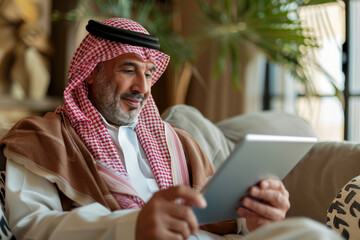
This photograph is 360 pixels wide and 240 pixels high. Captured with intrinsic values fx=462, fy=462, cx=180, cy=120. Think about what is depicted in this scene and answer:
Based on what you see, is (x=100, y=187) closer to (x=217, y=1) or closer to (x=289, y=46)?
(x=289, y=46)

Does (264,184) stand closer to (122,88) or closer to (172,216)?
(172,216)

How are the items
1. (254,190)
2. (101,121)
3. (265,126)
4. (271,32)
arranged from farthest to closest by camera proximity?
(271,32) < (265,126) < (101,121) < (254,190)

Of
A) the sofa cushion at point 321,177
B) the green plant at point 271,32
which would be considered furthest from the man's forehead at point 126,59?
the green plant at point 271,32

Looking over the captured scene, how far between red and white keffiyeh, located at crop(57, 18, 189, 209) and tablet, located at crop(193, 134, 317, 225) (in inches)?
14.6

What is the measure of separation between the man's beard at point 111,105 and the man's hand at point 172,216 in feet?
2.21

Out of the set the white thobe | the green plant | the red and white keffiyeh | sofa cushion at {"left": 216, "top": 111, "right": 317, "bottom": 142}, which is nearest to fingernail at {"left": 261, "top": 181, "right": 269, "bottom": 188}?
the white thobe

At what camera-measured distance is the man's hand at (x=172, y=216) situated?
3.43 feet

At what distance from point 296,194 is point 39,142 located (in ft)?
3.90

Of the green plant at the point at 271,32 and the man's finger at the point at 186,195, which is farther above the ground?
the green plant at the point at 271,32

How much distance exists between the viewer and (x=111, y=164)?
156 centimetres

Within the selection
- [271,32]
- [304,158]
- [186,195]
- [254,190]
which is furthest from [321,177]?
[271,32]

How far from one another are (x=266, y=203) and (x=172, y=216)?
1.16 feet

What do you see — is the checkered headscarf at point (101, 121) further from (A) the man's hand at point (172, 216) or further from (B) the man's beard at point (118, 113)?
(A) the man's hand at point (172, 216)

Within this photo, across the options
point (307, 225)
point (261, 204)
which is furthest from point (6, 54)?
point (307, 225)
